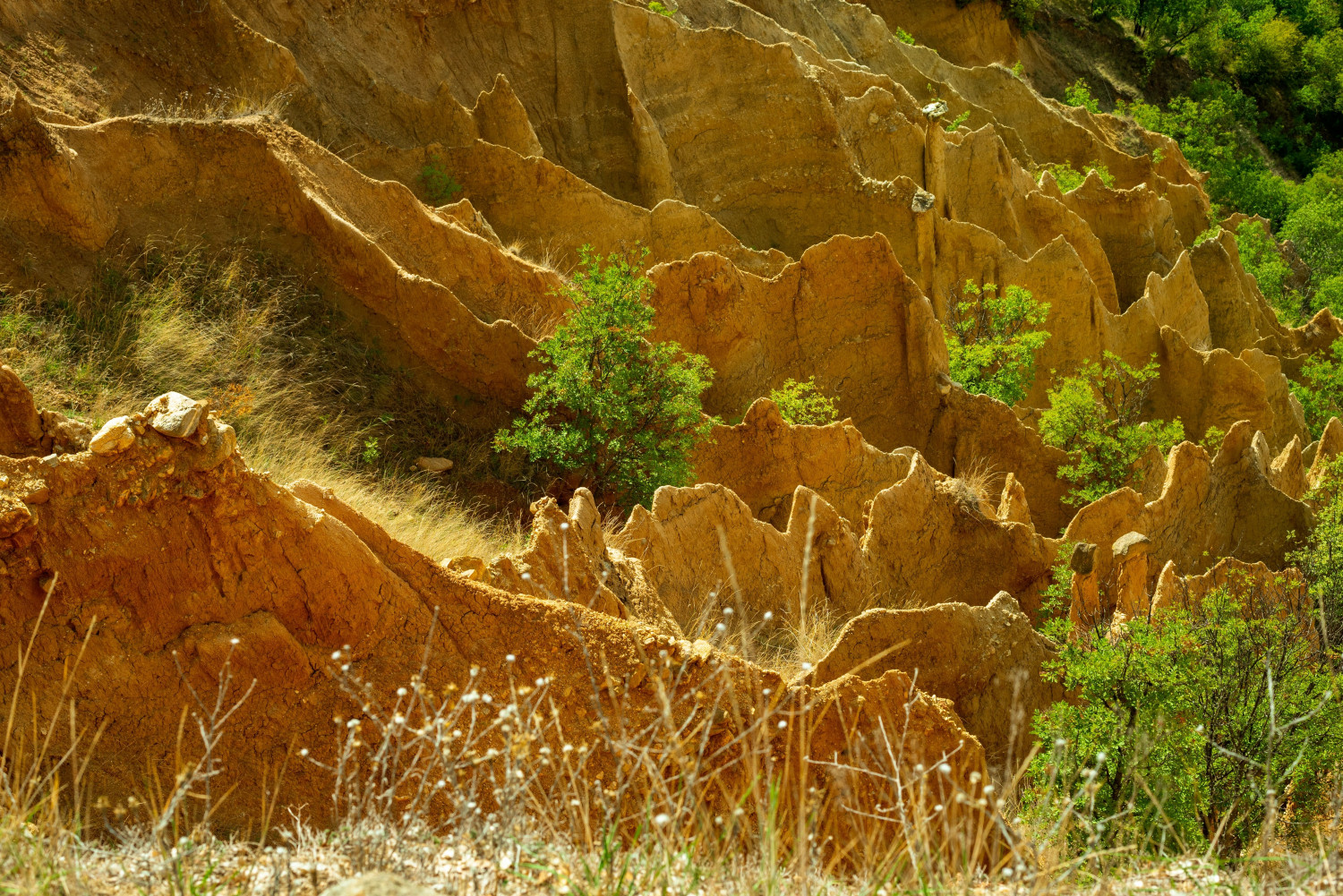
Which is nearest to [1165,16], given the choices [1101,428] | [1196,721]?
[1101,428]

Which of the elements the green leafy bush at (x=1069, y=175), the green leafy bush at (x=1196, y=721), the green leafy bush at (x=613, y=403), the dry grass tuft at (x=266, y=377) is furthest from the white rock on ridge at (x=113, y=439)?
the green leafy bush at (x=1069, y=175)

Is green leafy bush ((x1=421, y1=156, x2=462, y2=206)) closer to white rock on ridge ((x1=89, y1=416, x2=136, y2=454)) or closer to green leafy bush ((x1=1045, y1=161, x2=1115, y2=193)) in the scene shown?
white rock on ridge ((x1=89, y1=416, x2=136, y2=454))

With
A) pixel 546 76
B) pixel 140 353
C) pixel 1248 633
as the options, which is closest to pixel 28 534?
pixel 140 353

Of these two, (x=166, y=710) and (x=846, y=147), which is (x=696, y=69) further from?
(x=166, y=710)

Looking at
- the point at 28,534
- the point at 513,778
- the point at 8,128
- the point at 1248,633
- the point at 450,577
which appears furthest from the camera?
the point at 8,128

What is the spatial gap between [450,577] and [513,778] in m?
2.17

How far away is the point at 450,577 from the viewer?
17.6 feet

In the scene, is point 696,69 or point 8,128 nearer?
point 8,128

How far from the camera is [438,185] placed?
1458 cm

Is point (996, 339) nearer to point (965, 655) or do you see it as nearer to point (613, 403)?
point (613, 403)

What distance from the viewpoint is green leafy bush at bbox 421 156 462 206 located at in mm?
14562

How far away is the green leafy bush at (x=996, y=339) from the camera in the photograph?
17406mm

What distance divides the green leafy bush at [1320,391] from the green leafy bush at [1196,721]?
16.4 metres

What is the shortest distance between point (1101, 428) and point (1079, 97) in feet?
67.6
